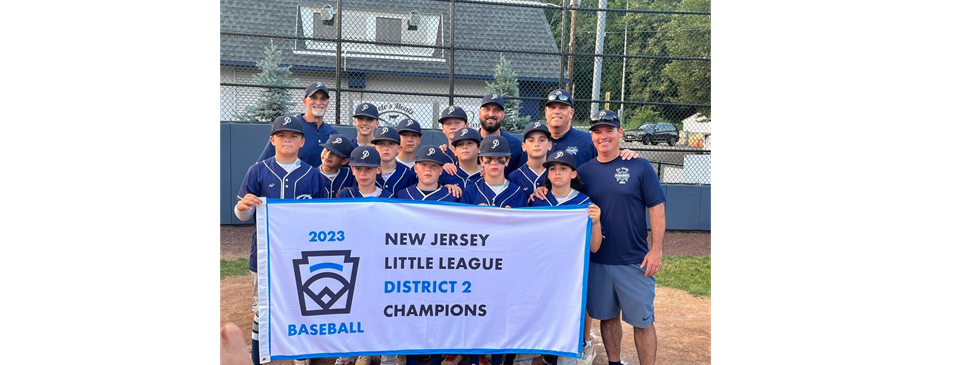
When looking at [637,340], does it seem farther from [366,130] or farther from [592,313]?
[366,130]

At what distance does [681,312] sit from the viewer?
23.6ft

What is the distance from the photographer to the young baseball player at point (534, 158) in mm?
4922

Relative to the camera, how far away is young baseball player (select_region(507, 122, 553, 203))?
16.1 feet

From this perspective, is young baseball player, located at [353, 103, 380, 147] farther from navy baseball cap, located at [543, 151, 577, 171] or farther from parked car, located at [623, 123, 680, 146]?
parked car, located at [623, 123, 680, 146]

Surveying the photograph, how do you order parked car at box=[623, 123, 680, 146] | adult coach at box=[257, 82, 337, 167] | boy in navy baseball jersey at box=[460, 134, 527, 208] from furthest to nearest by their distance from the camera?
parked car at box=[623, 123, 680, 146]
adult coach at box=[257, 82, 337, 167]
boy in navy baseball jersey at box=[460, 134, 527, 208]

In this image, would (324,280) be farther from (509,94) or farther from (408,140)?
(509,94)

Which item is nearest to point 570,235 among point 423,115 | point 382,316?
point 382,316

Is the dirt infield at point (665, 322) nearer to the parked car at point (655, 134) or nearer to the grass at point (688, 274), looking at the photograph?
the grass at point (688, 274)

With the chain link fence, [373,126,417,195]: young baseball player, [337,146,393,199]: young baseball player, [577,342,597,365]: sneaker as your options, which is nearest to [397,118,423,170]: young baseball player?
[373,126,417,195]: young baseball player

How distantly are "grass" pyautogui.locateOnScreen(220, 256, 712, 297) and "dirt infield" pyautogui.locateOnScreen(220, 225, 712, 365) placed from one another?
8.6 inches

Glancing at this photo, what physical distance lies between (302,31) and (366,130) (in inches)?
466

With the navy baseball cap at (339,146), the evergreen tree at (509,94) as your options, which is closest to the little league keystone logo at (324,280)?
the navy baseball cap at (339,146)

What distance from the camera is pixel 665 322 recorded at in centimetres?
677

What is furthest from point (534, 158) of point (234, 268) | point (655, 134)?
point (655, 134)
